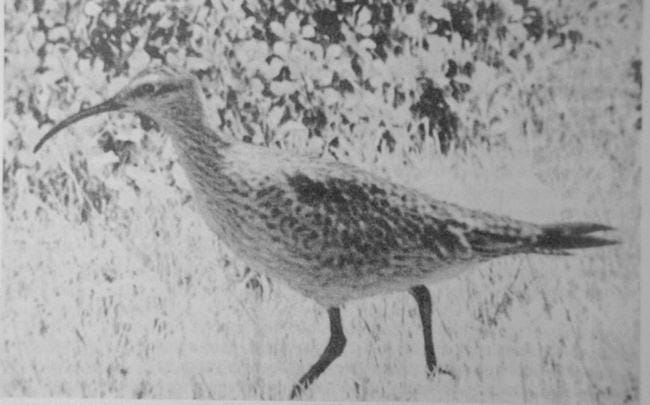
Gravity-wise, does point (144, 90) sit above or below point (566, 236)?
above

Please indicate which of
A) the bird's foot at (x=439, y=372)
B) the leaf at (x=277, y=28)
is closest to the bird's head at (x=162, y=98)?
the leaf at (x=277, y=28)

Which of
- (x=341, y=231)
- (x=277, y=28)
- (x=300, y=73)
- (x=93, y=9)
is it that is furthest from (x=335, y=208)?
(x=93, y=9)

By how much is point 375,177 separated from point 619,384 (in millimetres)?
732

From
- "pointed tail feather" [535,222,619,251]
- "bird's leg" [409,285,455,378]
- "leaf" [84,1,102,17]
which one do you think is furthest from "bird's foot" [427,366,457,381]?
"leaf" [84,1,102,17]

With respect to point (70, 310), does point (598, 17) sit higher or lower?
higher

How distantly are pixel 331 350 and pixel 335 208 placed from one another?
33cm

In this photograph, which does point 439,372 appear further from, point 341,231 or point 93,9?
point 93,9

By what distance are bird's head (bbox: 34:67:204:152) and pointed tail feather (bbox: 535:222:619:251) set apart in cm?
85

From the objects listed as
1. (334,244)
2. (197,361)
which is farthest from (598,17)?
(197,361)

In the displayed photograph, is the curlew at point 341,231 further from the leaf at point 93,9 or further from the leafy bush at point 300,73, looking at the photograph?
the leaf at point 93,9

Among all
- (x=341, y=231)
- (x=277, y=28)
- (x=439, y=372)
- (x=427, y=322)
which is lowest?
(x=439, y=372)

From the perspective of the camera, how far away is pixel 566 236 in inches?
74.2

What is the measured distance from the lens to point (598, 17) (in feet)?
6.22

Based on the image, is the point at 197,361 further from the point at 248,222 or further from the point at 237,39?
the point at 237,39
